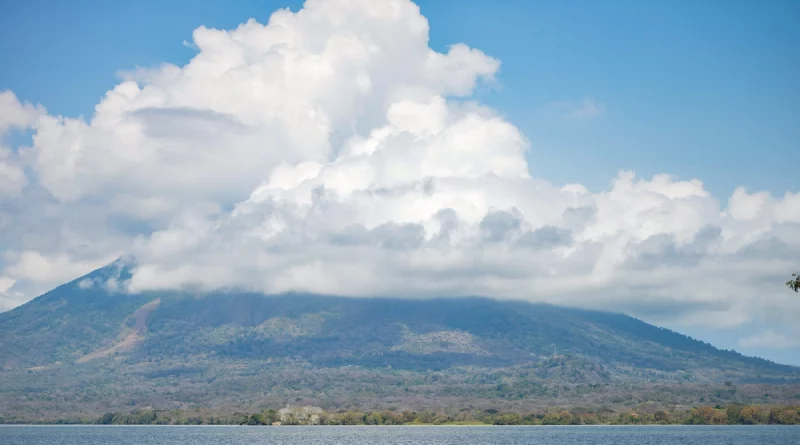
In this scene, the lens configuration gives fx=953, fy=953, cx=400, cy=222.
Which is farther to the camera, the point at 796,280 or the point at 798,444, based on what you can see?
the point at 798,444

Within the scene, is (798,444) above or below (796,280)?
below

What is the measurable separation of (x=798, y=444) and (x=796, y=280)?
102689 mm

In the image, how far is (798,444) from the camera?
19762 cm

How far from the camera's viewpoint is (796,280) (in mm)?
110188
